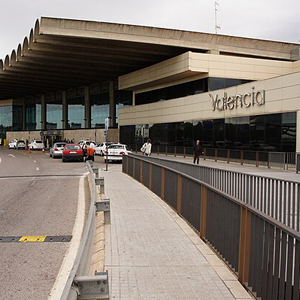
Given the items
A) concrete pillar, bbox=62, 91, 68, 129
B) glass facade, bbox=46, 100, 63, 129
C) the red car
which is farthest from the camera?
glass facade, bbox=46, 100, 63, 129

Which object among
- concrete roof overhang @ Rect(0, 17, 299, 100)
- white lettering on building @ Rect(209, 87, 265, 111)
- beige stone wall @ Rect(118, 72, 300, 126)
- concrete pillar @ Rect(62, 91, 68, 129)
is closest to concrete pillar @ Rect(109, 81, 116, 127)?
concrete roof overhang @ Rect(0, 17, 299, 100)

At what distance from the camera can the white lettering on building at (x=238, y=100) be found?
27.9m

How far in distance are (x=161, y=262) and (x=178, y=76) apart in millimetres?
36887

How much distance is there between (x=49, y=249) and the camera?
6.54 meters

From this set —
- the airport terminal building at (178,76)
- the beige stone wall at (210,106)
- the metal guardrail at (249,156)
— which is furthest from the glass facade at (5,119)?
the metal guardrail at (249,156)

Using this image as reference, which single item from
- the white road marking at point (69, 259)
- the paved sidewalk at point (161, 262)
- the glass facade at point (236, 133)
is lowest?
the white road marking at point (69, 259)

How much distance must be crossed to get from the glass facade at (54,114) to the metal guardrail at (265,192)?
69.1 meters

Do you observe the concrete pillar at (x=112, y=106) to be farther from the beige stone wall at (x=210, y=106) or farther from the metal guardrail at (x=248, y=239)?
the metal guardrail at (x=248, y=239)

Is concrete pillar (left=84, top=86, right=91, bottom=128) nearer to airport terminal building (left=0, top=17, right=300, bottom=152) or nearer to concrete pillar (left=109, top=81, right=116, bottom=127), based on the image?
airport terminal building (left=0, top=17, right=300, bottom=152)

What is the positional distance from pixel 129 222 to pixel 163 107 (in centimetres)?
3585

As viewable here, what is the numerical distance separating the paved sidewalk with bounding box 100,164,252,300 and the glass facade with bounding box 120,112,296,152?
60.1 feet

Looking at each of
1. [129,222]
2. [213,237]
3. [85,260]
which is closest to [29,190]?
[129,222]

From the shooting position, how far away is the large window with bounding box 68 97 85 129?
230ft

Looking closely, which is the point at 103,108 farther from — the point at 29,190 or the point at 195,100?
the point at 29,190
